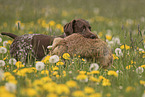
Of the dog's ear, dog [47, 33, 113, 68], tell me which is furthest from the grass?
the dog's ear

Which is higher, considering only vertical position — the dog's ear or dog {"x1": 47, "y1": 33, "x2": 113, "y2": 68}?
the dog's ear

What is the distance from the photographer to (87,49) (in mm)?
3125

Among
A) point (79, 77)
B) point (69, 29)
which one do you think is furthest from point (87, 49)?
point (79, 77)

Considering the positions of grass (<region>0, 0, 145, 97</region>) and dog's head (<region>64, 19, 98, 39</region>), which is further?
dog's head (<region>64, 19, 98, 39</region>)

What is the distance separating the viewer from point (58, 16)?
9.16 meters

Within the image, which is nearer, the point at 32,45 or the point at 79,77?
the point at 79,77

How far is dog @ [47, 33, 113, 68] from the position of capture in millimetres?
3098

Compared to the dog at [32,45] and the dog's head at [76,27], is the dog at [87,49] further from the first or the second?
the dog's head at [76,27]

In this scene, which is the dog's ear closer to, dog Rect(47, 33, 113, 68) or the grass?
the grass

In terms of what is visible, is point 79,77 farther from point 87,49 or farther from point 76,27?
point 76,27

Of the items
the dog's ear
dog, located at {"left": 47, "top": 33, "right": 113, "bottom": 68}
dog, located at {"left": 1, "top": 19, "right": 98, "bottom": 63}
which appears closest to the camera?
dog, located at {"left": 47, "top": 33, "right": 113, "bottom": 68}

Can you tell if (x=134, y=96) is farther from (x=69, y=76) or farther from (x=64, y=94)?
(x=69, y=76)

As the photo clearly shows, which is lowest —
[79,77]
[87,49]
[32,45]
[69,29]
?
[79,77]

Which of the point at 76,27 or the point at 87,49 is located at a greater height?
the point at 76,27
